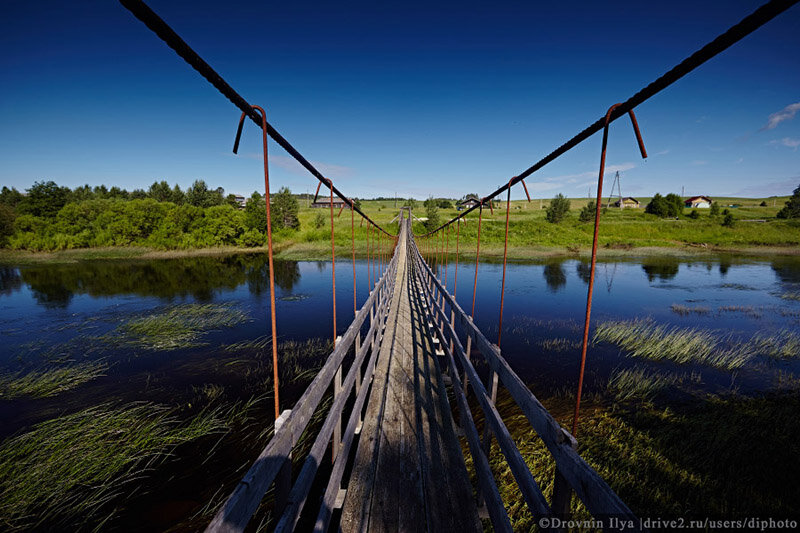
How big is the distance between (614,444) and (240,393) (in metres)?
7.22

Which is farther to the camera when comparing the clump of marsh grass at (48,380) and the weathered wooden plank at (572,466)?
the clump of marsh grass at (48,380)

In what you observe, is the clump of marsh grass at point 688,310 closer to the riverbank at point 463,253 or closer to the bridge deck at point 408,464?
the bridge deck at point 408,464

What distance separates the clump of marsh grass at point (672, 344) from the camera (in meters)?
7.91

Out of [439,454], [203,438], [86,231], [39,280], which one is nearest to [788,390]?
[439,454]

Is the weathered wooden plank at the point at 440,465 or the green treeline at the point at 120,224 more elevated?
the green treeline at the point at 120,224

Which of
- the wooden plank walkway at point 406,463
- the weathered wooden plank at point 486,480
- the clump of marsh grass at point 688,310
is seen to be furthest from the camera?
the clump of marsh grass at point 688,310

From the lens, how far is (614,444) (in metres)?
4.61

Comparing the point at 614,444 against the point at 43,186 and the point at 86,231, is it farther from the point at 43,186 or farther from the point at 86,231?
the point at 43,186

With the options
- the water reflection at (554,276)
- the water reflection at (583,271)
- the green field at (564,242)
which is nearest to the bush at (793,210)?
the green field at (564,242)

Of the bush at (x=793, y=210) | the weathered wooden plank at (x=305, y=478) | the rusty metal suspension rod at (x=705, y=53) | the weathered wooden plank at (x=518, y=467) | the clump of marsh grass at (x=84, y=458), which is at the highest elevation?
the bush at (x=793, y=210)

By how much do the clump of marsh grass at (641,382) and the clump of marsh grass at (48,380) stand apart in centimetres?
1226

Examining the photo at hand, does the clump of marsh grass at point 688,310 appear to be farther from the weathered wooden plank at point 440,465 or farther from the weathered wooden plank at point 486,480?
the weathered wooden plank at point 486,480

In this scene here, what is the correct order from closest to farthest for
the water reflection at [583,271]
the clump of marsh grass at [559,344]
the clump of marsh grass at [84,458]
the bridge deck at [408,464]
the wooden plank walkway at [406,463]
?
1. the wooden plank walkway at [406,463]
2. the bridge deck at [408,464]
3. the clump of marsh grass at [84,458]
4. the clump of marsh grass at [559,344]
5. the water reflection at [583,271]

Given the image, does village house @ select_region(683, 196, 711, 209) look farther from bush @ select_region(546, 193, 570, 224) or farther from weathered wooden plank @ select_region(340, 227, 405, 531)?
weathered wooden plank @ select_region(340, 227, 405, 531)
